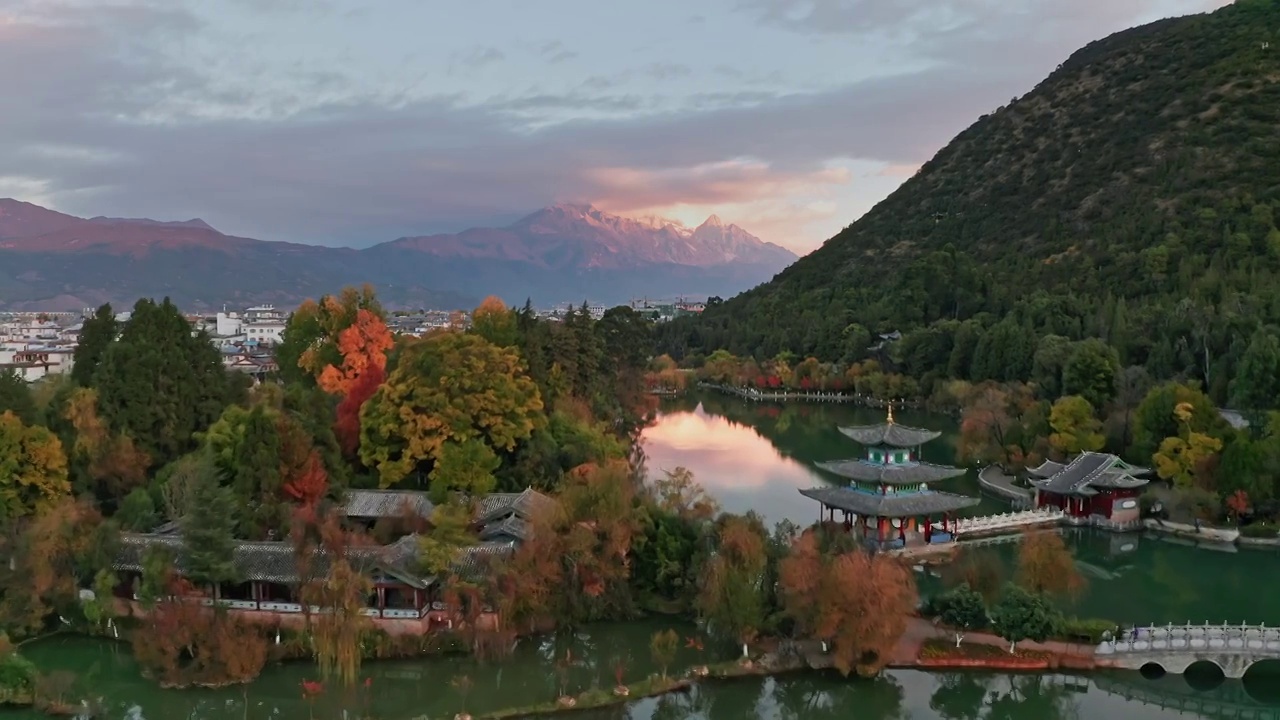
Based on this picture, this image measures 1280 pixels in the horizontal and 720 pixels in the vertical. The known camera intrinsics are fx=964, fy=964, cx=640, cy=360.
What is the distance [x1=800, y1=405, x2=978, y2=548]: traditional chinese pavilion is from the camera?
830 inches

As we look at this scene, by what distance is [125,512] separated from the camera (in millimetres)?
18297

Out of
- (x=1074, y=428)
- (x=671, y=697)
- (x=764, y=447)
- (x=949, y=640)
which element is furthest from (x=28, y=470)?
(x=764, y=447)

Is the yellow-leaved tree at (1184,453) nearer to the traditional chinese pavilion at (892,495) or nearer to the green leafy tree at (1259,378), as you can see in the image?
the green leafy tree at (1259,378)

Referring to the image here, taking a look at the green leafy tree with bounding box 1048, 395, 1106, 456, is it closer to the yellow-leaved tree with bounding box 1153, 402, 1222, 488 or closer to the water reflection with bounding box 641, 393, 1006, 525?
the yellow-leaved tree with bounding box 1153, 402, 1222, 488

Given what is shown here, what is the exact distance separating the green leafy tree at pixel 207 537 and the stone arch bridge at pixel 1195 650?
13.9m

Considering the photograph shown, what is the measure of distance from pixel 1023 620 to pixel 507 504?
9.66 metres

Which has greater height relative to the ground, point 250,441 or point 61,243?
point 61,243

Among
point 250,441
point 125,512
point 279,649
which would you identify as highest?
point 250,441

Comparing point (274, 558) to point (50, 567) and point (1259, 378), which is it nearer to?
point (50, 567)

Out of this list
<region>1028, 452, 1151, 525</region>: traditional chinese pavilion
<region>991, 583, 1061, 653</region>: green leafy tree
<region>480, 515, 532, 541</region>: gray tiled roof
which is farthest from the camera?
<region>1028, 452, 1151, 525</region>: traditional chinese pavilion

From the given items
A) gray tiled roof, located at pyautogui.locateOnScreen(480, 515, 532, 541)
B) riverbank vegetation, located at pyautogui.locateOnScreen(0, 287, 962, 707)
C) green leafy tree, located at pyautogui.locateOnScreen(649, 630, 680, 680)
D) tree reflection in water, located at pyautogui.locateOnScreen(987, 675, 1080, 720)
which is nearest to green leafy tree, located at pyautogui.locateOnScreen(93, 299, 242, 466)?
riverbank vegetation, located at pyautogui.locateOnScreen(0, 287, 962, 707)

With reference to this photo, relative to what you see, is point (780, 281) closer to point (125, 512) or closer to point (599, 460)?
point (599, 460)

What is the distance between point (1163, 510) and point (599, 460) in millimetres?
13903

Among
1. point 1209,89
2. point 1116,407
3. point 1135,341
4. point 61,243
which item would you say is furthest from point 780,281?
point 61,243
